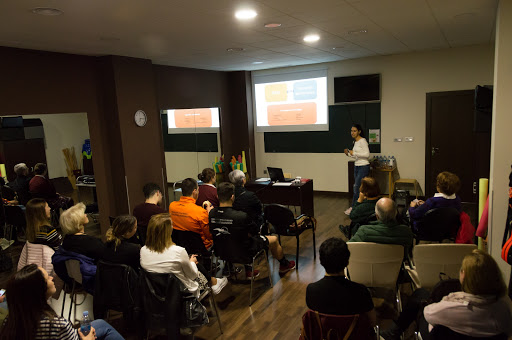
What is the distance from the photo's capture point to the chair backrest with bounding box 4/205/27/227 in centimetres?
566

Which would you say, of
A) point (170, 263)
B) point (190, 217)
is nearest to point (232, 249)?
point (190, 217)

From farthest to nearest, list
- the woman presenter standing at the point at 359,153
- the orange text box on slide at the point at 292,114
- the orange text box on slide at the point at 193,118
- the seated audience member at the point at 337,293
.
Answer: the orange text box on slide at the point at 292,114, the orange text box on slide at the point at 193,118, the woman presenter standing at the point at 359,153, the seated audience member at the point at 337,293

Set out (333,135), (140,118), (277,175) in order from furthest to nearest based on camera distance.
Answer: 1. (333,135)
2. (277,175)
3. (140,118)

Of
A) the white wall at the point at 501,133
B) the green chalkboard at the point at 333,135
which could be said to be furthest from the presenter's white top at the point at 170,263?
the green chalkboard at the point at 333,135

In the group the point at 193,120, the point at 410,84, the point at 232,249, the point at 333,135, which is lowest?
the point at 232,249

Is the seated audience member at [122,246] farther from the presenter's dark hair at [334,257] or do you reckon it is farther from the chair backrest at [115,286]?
the presenter's dark hair at [334,257]

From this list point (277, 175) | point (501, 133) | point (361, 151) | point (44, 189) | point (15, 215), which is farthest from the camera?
point (361, 151)

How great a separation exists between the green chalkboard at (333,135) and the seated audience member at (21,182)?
16.8 feet

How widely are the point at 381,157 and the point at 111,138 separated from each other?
5.22 m

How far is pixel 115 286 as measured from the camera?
3.02 metres

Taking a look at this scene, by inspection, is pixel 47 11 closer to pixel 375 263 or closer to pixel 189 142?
pixel 375 263

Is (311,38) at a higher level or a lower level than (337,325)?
higher

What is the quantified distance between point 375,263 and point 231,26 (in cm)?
283

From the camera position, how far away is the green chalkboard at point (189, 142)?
310 inches
